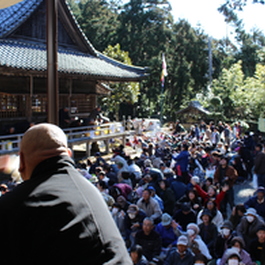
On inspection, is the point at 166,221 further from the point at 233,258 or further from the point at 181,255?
the point at 233,258

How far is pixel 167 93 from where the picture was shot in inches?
1462

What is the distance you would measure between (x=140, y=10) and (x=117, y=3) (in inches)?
731

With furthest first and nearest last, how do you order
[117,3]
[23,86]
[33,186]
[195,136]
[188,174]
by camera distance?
[117,3]
[195,136]
[23,86]
[188,174]
[33,186]

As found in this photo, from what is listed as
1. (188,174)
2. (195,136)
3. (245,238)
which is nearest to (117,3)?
(195,136)

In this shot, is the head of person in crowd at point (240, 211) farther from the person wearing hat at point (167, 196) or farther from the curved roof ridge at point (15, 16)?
the curved roof ridge at point (15, 16)

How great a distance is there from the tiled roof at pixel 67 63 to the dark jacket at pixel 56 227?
10.1 meters

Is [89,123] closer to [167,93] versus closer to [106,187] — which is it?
[106,187]

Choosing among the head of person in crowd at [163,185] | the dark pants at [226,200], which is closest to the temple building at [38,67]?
the head of person in crowd at [163,185]

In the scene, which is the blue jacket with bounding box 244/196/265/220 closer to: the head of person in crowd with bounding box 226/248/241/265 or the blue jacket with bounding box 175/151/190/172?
the head of person in crowd with bounding box 226/248/241/265

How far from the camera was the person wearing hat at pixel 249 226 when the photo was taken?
577 cm

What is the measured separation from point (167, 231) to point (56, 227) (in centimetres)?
497

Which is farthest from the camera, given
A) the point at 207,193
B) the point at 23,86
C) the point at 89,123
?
the point at 89,123

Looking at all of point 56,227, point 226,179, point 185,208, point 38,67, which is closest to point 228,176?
point 226,179

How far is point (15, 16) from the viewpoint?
13773 millimetres
